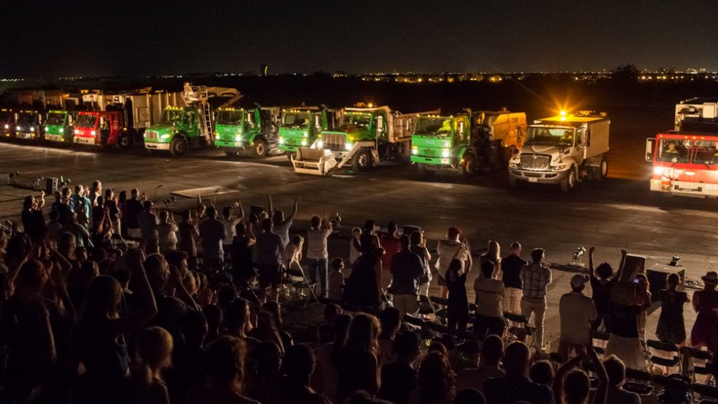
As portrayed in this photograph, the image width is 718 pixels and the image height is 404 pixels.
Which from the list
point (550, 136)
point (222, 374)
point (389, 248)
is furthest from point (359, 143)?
point (222, 374)

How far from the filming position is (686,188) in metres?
23.7

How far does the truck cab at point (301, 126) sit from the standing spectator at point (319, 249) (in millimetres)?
22727

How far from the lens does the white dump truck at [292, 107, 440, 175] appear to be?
3225 centimetres

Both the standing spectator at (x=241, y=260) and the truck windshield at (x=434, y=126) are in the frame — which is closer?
the standing spectator at (x=241, y=260)

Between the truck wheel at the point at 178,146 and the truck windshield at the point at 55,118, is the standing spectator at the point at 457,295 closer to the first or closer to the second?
the truck wheel at the point at 178,146

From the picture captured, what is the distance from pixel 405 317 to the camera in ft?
30.9

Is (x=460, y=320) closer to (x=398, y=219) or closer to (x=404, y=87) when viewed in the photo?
(x=398, y=219)

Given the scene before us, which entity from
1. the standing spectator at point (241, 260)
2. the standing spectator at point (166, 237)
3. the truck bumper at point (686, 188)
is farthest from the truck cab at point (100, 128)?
the standing spectator at point (241, 260)

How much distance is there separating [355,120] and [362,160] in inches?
83.6

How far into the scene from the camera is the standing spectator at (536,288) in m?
10.2

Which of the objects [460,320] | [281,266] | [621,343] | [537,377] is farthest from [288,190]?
[537,377]

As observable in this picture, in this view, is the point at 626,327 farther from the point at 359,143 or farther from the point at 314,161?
the point at 359,143

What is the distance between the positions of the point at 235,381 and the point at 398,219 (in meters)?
17.5

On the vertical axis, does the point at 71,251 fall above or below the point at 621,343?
above
